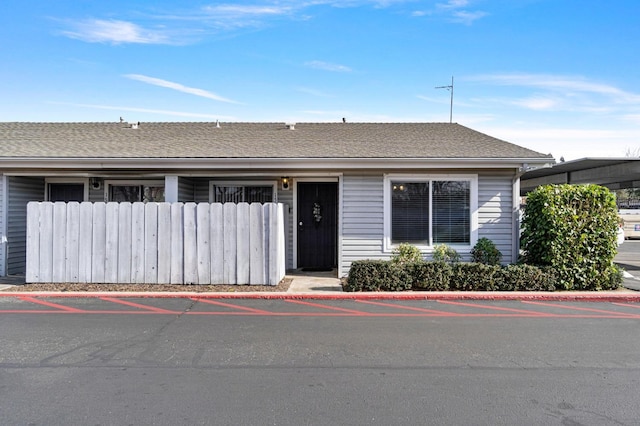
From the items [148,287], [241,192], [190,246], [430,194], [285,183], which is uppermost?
[285,183]

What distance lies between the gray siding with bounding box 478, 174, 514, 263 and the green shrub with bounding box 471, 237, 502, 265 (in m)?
0.27

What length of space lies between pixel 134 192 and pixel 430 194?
811 cm

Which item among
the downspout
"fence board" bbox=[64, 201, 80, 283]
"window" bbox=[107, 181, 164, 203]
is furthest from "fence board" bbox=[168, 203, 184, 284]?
the downspout

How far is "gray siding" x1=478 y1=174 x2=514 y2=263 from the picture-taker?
11547 mm

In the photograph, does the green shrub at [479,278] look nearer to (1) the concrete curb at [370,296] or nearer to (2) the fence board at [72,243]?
(1) the concrete curb at [370,296]

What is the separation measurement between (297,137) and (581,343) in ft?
29.2

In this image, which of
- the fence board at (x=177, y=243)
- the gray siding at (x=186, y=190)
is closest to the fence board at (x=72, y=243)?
the fence board at (x=177, y=243)

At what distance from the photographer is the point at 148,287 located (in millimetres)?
10070

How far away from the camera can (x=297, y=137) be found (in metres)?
13.3

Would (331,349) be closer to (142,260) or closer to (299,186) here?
(142,260)

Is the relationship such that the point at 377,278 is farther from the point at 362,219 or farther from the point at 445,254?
the point at 445,254

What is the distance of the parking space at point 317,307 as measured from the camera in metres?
7.96

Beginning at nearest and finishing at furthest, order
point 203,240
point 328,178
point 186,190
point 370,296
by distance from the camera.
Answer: point 370,296
point 203,240
point 186,190
point 328,178

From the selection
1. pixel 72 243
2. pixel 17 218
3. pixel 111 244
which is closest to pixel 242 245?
pixel 111 244
